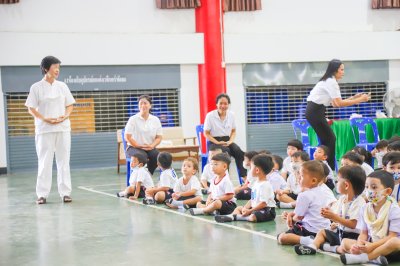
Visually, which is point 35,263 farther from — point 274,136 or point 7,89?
point 274,136

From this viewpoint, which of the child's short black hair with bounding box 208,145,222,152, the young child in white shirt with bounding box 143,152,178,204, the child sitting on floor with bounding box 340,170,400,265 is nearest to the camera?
the child sitting on floor with bounding box 340,170,400,265

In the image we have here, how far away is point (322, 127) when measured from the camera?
7.21m

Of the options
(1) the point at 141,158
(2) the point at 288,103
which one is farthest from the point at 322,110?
(2) the point at 288,103

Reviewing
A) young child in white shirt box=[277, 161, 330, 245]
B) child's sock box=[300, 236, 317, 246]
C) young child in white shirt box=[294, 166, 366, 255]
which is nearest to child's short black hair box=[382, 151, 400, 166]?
young child in white shirt box=[277, 161, 330, 245]

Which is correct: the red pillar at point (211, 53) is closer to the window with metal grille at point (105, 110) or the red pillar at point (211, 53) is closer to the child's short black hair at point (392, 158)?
the window with metal grille at point (105, 110)

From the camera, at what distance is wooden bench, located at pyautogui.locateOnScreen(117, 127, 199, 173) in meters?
11.1

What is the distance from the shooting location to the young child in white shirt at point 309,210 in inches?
183

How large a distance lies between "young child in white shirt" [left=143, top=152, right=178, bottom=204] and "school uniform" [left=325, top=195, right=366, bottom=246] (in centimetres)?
305

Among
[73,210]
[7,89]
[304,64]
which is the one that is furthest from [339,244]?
[304,64]

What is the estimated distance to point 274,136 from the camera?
14.7 meters

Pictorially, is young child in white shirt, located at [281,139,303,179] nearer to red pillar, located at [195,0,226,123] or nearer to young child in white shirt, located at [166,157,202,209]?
young child in white shirt, located at [166,157,202,209]

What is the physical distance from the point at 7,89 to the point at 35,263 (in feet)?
29.1

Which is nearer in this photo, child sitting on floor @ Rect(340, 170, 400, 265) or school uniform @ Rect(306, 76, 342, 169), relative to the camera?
child sitting on floor @ Rect(340, 170, 400, 265)

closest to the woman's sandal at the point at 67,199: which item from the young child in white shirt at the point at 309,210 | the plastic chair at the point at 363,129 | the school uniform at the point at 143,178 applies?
the school uniform at the point at 143,178
